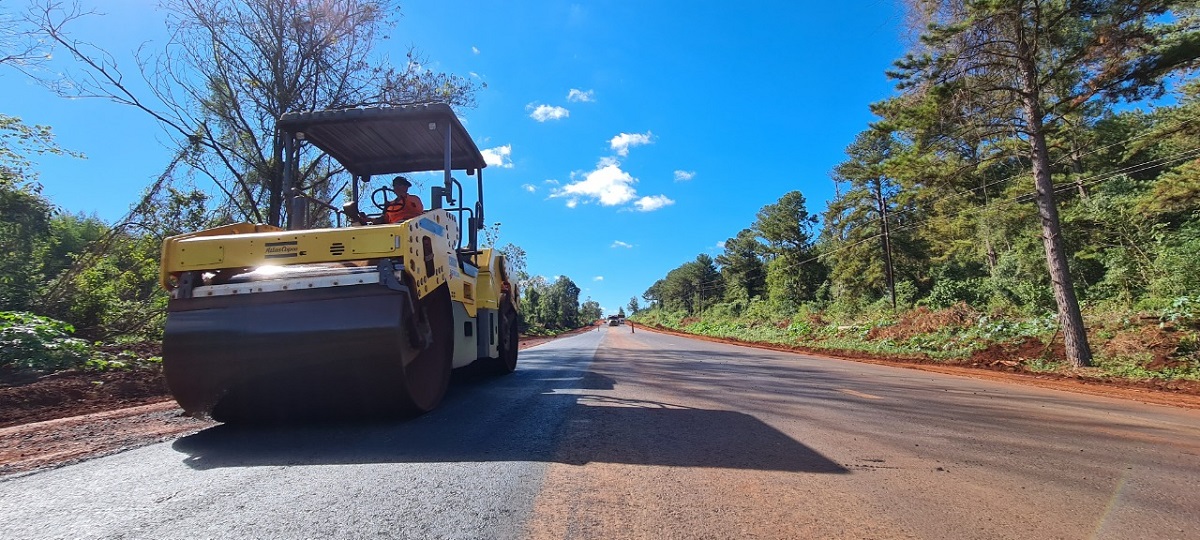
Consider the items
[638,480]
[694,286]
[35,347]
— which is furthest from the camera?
[694,286]

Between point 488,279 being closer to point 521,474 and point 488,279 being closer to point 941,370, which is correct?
point 521,474

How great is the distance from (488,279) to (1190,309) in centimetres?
1327

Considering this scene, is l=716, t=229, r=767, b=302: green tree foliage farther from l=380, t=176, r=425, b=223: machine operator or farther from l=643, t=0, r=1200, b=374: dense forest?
l=380, t=176, r=425, b=223: machine operator

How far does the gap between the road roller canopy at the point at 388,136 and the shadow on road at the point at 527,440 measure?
310 centimetres

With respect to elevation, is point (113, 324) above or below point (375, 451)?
above

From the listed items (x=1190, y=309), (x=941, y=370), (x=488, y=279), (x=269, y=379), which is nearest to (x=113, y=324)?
(x=488, y=279)

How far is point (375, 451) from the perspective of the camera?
3.41m

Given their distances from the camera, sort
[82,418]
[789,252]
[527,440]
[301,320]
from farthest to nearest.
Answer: [789,252], [82,418], [527,440], [301,320]

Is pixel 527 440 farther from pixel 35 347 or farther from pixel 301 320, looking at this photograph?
pixel 35 347

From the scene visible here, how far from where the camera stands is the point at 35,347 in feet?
22.0

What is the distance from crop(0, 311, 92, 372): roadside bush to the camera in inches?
252

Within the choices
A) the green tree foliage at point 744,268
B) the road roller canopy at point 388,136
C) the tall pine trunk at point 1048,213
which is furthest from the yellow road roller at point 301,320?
the green tree foliage at point 744,268

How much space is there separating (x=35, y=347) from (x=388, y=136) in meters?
5.52

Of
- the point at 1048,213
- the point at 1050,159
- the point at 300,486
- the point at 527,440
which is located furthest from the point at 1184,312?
the point at 300,486
